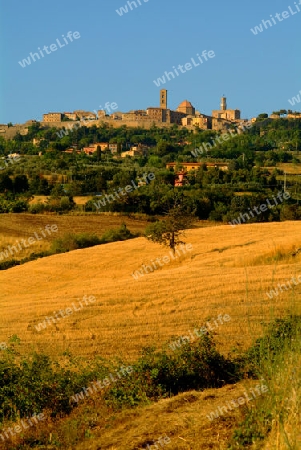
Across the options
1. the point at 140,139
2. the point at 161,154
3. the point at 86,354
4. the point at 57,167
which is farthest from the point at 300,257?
the point at 140,139

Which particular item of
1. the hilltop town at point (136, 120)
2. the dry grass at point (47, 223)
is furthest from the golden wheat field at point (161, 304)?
the hilltop town at point (136, 120)

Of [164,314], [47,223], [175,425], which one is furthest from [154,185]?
[175,425]

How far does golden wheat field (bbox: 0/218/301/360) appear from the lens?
1023cm

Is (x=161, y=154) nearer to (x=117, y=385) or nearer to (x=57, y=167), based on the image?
(x=57, y=167)

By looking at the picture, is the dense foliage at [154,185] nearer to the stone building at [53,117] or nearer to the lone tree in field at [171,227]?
the lone tree in field at [171,227]

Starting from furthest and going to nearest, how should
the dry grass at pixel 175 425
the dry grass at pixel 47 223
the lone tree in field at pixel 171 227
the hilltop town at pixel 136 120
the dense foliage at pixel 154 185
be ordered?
the hilltop town at pixel 136 120
the dense foliage at pixel 154 185
the dry grass at pixel 47 223
the lone tree in field at pixel 171 227
the dry grass at pixel 175 425

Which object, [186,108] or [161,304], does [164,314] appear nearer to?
[161,304]

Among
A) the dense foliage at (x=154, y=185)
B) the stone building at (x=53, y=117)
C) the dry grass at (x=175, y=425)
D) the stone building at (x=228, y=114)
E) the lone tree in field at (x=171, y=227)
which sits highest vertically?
the stone building at (x=53, y=117)

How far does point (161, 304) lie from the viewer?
41.1 ft

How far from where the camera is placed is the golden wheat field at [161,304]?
33.6 feet

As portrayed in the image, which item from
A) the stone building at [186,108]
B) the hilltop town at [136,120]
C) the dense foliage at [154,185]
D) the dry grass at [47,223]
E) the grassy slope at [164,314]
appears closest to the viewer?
the grassy slope at [164,314]

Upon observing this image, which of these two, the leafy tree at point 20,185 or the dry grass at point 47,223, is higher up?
the leafy tree at point 20,185

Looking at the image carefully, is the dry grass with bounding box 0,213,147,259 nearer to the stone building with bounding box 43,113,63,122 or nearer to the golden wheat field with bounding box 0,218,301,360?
the golden wheat field with bounding box 0,218,301,360

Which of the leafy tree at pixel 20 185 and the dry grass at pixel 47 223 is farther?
the leafy tree at pixel 20 185
